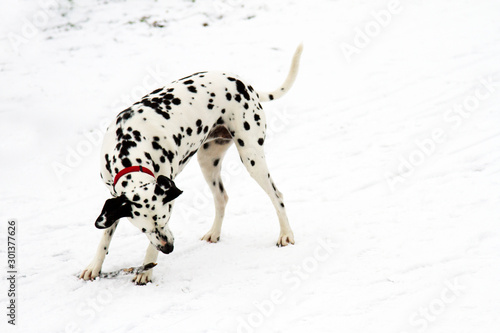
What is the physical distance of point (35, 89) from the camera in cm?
871

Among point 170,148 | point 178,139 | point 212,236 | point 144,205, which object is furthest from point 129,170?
point 212,236

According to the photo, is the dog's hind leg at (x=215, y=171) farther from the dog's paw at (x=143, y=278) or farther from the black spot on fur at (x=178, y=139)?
the dog's paw at (x=143, y=278)

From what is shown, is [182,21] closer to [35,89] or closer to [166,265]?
[35,89]

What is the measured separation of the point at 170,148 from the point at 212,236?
1.27m

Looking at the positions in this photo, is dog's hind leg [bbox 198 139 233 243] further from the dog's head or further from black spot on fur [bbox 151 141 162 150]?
the dog's head

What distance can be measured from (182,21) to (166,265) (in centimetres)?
702

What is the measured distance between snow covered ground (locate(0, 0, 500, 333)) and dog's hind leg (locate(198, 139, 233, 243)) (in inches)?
5.4

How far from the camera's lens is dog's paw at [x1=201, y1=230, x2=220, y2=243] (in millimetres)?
5426

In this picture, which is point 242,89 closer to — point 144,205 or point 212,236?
point 212,236

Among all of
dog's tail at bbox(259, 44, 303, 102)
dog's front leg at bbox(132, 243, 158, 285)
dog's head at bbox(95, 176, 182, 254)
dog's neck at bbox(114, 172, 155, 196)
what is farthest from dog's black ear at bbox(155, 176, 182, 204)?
dog's tail at bbox(259, 44, 303, 102)

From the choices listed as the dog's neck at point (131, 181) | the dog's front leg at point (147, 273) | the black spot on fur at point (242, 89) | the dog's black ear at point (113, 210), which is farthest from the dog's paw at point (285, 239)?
the dog's black ear at point (113, 210)

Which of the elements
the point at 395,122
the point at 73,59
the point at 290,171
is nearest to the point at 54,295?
the point at 290,171

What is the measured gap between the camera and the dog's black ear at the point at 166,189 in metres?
3.99

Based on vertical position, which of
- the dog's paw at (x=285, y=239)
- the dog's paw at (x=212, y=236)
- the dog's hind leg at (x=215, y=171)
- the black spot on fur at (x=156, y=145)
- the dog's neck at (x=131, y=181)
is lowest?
the dog's paw at (x=212, y=236)
